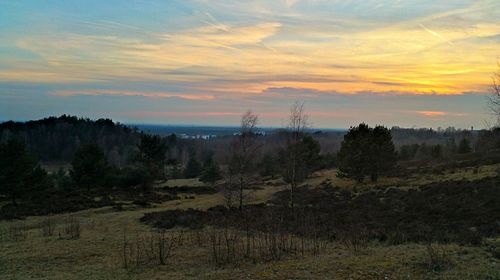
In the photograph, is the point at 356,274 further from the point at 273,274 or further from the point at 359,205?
the point at 359,205

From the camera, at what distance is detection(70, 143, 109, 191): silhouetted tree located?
144 ft

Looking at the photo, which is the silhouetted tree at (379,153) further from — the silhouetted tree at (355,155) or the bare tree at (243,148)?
the bare tree at (243,148)

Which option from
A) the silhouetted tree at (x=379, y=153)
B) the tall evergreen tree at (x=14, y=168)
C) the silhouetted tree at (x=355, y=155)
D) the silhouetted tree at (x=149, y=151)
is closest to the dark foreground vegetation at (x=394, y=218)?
the silhouetted tree at (x=355, y=155)

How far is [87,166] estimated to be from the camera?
4422 cm

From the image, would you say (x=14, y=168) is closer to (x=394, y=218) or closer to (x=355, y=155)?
(x=394, y=218)

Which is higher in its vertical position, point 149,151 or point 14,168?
point 149,151

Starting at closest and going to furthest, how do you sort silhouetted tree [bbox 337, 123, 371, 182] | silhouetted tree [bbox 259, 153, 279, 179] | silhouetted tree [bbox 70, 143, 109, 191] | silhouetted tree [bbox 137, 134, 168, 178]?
1. silhouetted tree [bbox 337, 123, 371, 182]
2. silhouetted tree [bbox 70, 143, 109, 191]
3. silhouetted tree [bbox 137, 134, 168, 178]
4. silhouetted tree [bbox 259, 153, 279, 179]

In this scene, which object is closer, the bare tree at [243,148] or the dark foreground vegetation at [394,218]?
the dark foreground vegetation at [394,218]

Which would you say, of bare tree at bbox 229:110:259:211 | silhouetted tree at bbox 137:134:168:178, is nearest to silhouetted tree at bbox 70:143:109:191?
silhouetted tree at bbox 137:134:168:178

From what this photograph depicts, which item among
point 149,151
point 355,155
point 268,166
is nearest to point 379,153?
point 355,155

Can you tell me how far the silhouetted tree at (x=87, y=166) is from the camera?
144ft

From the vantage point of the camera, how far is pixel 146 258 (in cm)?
A: 1214

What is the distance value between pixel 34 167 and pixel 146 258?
1208 inches

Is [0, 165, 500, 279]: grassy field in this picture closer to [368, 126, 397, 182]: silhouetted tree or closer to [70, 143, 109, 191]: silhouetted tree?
[368, 126, 397, 182]: silhouetted tree
